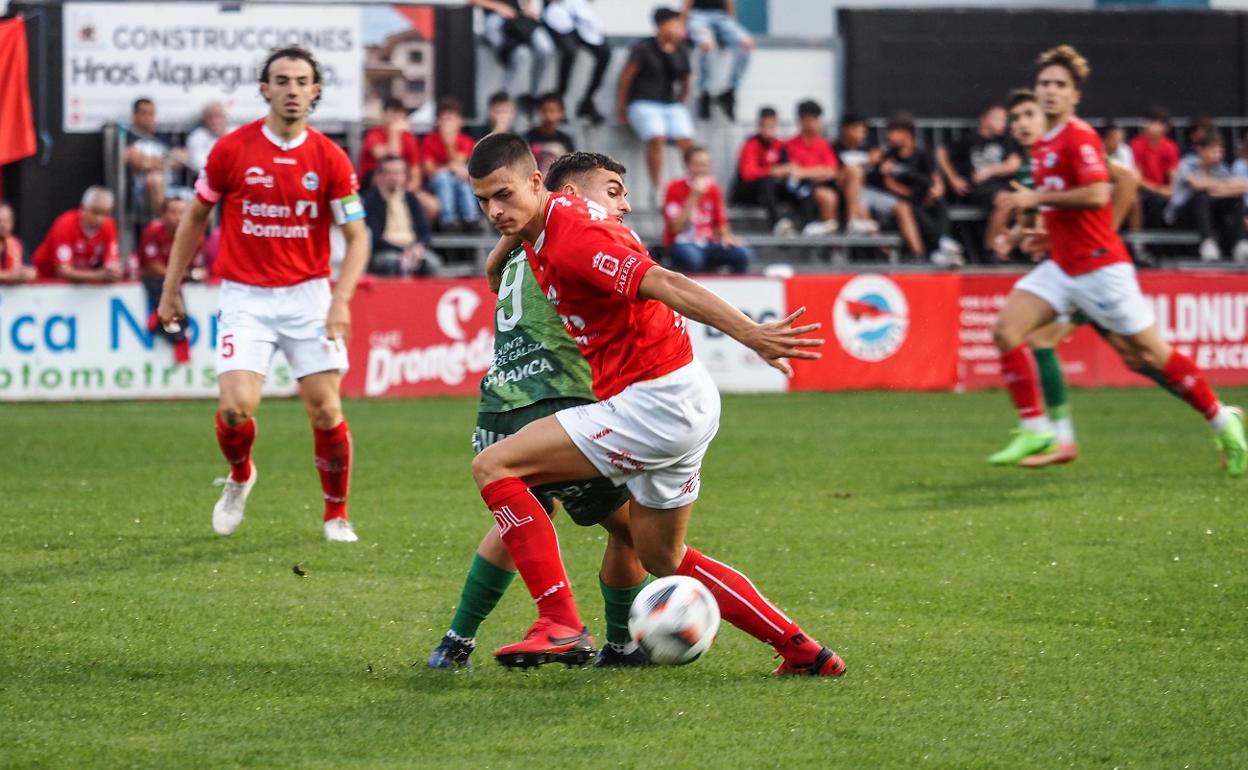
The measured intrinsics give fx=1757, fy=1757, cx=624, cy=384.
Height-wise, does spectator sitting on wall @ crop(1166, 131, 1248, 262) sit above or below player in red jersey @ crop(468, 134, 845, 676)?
above

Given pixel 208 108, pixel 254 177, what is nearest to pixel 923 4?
pixel 208 108

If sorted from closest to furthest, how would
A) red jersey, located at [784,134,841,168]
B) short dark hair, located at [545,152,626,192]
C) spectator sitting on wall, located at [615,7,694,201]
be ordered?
short dark hair, located at [545,152,626,192] < spectator sitting on wall, located at [615,7,694,201] < red jersey, located at [784,134,841,168]

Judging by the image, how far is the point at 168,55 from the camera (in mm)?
17312

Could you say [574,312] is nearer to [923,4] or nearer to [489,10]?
[489,10]

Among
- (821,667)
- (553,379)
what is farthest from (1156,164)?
(821,667)

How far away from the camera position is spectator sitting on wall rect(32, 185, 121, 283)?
1584 cm

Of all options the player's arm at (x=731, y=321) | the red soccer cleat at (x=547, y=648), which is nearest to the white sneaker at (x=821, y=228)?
the red soccer cleat at (x=547, y=648)

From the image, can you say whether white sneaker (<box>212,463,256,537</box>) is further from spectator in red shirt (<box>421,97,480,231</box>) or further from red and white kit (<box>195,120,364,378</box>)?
spectator in red shirt (<box>421,97,480,231</box>)

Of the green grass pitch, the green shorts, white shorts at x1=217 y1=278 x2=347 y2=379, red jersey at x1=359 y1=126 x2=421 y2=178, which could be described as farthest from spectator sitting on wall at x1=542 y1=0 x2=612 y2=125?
the green shorts

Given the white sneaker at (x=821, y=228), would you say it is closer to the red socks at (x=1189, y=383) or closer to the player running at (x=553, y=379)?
the red socks at (x=1189, y=383)

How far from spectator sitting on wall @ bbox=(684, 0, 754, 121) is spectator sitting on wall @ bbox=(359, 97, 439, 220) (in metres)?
3.74

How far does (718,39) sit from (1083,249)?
32.7 feet

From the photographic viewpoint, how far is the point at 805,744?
182 inches

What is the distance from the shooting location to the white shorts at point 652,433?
522 cm
